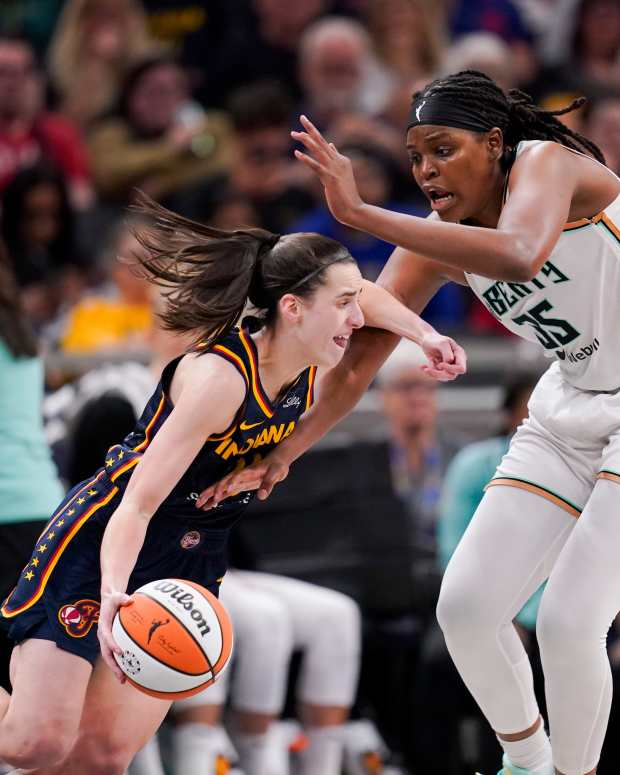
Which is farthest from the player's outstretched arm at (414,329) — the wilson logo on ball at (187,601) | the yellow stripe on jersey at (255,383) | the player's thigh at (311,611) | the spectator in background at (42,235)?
the spectator in background at (42,235)

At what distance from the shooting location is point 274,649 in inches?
254

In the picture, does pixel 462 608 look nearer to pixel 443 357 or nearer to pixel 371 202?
pixel 443 357

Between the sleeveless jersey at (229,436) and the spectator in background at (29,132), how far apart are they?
15.3 feet

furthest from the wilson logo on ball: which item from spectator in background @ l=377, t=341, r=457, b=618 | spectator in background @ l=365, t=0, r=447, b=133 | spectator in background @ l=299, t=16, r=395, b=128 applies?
spectator in background @ l=365, t=0, r=447, b=133

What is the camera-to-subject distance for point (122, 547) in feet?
13.5

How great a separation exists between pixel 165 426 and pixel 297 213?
16.4ft

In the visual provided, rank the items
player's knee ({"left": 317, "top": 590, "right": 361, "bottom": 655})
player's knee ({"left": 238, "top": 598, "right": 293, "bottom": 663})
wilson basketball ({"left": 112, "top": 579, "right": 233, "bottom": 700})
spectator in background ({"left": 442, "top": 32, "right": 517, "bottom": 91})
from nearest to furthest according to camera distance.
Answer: wilson basketball ({"left": 112, "top": 579, "right": 233, "bottom": 700}), player's knee ({"left": 238, "top": 598, "right": 293, "bottom": 663}), player's knee ({"left": 317, "top": 590, "right": 361, "bottom": 655}), spectator in background ({"left": 442, "top": 32, "right": 517, "bottom": 91})

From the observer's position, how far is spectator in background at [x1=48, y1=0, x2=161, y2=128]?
9711 mm

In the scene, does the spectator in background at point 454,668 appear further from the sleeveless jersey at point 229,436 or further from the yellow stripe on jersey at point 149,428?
the yellow stripe on jersey at point 149,428

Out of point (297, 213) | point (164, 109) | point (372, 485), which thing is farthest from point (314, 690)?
point (164, 109)

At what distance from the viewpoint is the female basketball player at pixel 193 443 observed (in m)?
4.31

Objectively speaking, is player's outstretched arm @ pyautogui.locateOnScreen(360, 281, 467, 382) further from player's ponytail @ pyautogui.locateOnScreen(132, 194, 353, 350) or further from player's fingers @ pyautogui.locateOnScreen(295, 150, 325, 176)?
player's fingers @ pyautogui.locateOnScreen(295, 150, 325, 176)

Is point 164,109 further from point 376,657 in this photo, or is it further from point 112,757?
point 112,757

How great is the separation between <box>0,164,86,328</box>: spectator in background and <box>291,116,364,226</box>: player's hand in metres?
4.72
